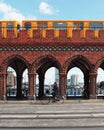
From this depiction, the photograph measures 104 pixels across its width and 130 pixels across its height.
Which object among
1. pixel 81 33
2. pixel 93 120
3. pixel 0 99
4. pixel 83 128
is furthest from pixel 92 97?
pixel 83 128

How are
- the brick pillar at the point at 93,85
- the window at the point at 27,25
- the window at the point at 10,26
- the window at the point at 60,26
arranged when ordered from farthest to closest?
the window at the point at 27,25, the window at the point at 60,26, the window at the point at 10,26, the brick pillar at the point at 93,85

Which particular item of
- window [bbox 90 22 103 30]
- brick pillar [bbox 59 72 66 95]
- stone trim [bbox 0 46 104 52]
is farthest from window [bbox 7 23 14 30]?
window [bbox 90 22 103 30]

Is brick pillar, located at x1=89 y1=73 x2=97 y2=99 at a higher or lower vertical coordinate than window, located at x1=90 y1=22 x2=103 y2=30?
lower

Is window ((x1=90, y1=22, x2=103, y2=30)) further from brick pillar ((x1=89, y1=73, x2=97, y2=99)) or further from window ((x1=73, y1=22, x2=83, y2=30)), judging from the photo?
brick pillar ((x1=89, y1=73, x2=97, y2=99))

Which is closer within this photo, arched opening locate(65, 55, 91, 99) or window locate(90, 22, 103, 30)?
arched opening locate(65, 55, 91, 99)

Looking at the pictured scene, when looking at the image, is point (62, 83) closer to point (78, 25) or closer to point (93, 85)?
point (93, 85)

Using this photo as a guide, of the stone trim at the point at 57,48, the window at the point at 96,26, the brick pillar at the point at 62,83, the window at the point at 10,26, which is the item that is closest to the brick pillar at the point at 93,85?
the stone trim at the point at 57,48

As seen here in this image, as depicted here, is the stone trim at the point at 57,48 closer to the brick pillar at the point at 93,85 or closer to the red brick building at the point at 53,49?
the red brick building at the point at 53,49

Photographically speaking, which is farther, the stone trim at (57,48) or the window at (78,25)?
the window at (78,25)

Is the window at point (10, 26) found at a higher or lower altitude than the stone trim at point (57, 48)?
higher

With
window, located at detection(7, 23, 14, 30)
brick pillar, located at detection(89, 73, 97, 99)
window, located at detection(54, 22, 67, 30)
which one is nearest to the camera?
brick pillar, located at detection(89, 73, 97, 99)

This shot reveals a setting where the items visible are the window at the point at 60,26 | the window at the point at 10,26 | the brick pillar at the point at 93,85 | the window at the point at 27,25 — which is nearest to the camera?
the brick pillar at the point at 93,85

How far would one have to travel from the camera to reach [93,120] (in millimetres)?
15742

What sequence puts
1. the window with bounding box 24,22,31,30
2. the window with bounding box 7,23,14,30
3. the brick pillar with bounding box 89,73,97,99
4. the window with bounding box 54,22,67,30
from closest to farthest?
the brick pillar with bounding box 89,73,97,99
the window with bounding box 7,23,14,30
the window with bounding box 54,22,67,30
the window with bounding box 24,22,31,30
